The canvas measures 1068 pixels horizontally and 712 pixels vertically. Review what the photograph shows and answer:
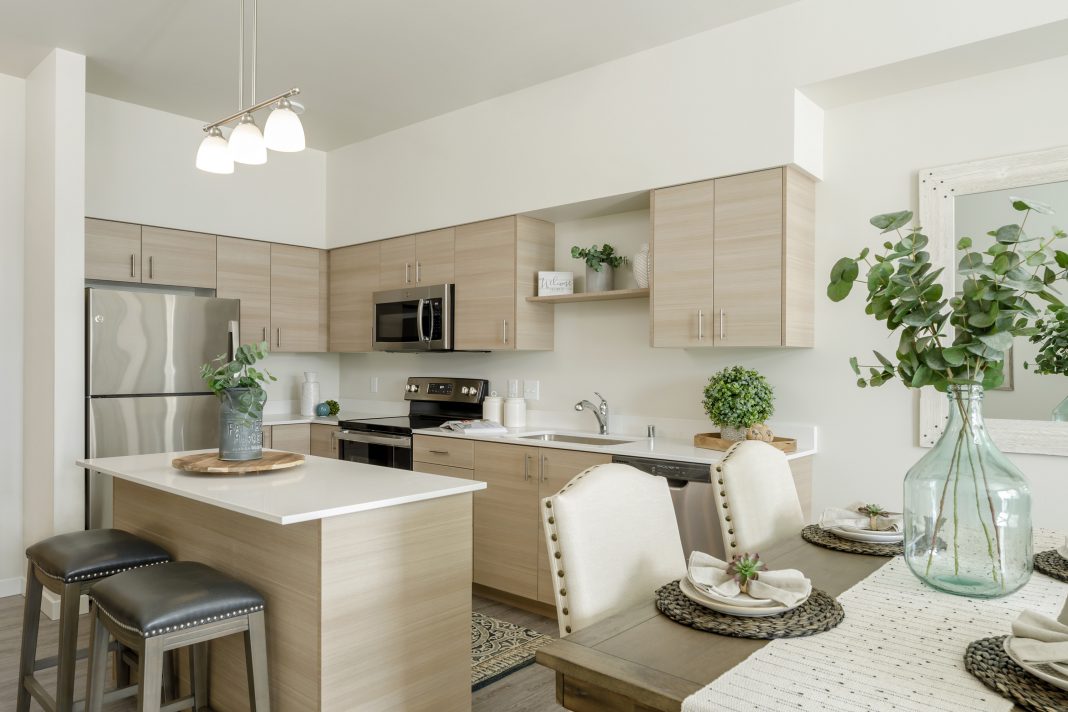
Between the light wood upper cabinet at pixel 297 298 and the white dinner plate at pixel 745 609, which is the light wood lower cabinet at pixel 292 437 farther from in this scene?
the white dinner plate at pixel 745 609

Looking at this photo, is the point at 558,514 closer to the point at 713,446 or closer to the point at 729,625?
the point at 729,625

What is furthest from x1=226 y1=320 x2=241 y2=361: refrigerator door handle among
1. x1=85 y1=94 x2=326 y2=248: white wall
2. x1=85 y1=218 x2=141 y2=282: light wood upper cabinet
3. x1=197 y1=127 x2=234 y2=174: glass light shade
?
x1=197 y1=127 x2=234 y2=174: glass light shade

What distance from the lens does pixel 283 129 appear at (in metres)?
2.26

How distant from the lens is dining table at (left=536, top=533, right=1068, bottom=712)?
102 centimetres

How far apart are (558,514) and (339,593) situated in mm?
839

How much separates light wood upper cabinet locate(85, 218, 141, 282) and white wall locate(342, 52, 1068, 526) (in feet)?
8.34

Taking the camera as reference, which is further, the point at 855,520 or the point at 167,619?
the point at 855,520

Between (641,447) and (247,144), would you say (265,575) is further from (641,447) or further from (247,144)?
(641,447)

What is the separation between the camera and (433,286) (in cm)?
432

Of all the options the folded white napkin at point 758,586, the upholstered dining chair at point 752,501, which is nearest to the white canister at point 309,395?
the upholstered dining chair at point 752,501

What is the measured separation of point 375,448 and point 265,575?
84.0 inches

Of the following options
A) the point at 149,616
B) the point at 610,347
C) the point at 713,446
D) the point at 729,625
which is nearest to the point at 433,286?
the point at 610,347

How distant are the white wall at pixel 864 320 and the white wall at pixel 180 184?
2.25 m

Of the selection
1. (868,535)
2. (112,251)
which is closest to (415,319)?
(112,251)
